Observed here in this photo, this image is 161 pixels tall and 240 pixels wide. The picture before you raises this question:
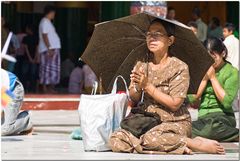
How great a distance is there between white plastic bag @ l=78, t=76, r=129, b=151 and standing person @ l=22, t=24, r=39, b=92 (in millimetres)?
9404

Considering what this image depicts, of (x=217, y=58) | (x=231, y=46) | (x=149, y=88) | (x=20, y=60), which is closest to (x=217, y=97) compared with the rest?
(x=217, y=58)

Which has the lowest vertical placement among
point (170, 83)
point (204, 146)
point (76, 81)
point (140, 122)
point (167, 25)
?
point (76, 81)

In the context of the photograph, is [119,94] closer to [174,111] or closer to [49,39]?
[174,111]

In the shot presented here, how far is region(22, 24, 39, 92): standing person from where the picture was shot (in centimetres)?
1770

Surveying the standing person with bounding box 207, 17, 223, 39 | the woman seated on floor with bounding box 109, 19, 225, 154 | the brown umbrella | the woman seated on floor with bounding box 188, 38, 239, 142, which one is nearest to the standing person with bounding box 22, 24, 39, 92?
the standing person with bounding box 207, 17, 223, 39

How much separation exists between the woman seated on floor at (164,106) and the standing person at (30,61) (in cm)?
959

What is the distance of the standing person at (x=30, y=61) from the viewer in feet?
58.1

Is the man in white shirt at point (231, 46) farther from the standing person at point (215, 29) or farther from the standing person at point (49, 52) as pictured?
the standing person at point (49, 52)

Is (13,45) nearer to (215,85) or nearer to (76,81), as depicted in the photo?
(76,81)

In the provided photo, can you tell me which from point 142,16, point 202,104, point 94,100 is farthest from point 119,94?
point 202,104

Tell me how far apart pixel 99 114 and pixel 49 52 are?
8531 millimetres

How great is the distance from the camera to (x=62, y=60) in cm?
1909

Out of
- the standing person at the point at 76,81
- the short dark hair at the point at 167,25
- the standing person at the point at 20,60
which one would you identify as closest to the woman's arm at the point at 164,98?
the short dark hair at the point at 167,25

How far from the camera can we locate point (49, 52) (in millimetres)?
16531
